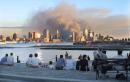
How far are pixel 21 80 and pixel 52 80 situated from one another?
4.30 feet

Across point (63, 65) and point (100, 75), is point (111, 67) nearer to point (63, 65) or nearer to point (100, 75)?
point (100, 75)

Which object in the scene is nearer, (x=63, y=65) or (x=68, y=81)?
(x=68, y=81)

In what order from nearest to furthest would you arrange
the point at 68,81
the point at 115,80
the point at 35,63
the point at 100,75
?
the point at 68,81 < the point at 115,80 < the point at 100,75 < the point at 35,63

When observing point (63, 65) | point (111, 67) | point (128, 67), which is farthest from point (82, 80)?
point (63, 65)

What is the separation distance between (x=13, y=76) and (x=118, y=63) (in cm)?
404

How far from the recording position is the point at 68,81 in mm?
14023

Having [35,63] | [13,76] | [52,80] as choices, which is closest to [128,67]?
[52,80]

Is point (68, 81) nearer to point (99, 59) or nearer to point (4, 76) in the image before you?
point (99, 59)

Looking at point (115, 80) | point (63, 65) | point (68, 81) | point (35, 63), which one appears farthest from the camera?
point (35, 63)

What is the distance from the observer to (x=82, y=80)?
1441cm

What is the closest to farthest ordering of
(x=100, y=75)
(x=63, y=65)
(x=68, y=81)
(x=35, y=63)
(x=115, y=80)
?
(x=68, y=81) → (x=115, y=80) → (x=100, y=75) → (x=63, y=65) → (x=35, y=63)

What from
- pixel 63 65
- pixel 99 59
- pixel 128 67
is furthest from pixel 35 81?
pixel 63 65

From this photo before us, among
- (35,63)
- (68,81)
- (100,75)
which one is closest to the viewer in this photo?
(68,81)

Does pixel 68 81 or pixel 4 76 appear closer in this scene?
pixel 68 81
